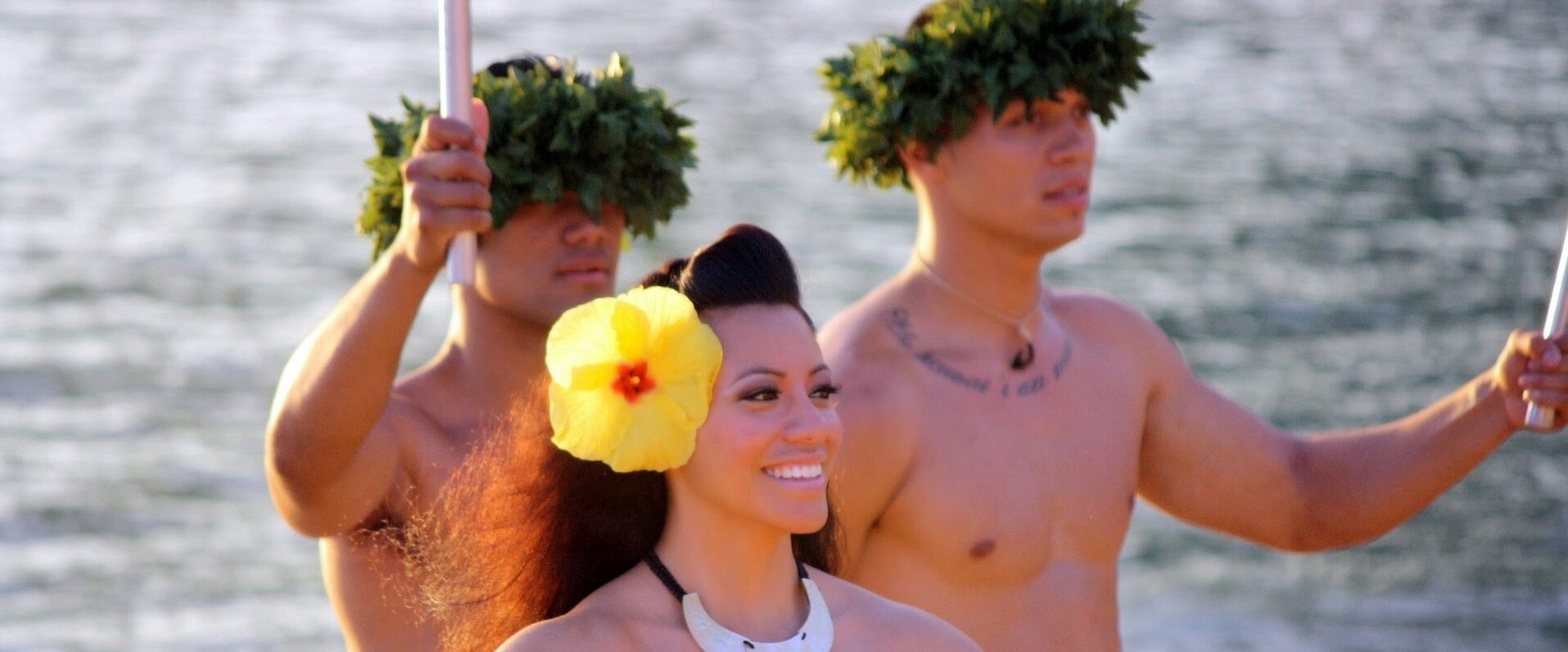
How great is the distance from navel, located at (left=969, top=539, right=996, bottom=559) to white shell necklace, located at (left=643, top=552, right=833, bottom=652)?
132cm

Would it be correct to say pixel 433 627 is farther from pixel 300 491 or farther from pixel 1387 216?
pixel 1387 216

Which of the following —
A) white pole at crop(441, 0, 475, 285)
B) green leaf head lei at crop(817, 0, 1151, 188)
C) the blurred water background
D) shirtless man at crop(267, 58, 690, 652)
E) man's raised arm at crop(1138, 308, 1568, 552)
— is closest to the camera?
white pole at crop(441, 0, 475, 285)

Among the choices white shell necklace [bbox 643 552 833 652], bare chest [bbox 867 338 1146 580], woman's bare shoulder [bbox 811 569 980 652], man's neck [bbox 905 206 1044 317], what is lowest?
bare chest [bbox 867 338 1146 580]

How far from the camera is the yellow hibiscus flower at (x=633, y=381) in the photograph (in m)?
3.47

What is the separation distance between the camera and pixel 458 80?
3.69 m

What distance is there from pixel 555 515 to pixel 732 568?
31cm

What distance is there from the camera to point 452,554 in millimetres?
3824

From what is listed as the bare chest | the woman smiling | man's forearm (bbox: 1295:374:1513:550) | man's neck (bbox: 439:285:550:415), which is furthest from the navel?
the woman smiling

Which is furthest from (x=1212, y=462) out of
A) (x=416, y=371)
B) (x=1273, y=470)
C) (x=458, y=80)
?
(x=458, y=80)

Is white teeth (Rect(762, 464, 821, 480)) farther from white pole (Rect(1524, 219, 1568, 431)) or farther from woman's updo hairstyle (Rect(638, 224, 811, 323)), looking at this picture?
white pole (Rect(1524, 219, 1568, 431))

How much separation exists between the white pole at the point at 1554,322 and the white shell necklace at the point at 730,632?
1.72 meters

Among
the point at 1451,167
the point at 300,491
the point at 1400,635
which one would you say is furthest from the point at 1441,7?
the point at 300,491

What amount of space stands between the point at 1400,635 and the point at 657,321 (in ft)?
24.3

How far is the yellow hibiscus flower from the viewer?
347 cm
